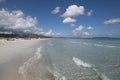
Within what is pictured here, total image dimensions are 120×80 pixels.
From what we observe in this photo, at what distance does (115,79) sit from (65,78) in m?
3.09

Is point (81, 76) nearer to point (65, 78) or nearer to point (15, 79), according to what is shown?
point (65, 78)

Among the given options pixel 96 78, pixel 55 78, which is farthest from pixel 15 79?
pixel 96 78

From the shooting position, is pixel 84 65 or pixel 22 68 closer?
pixel 22 68

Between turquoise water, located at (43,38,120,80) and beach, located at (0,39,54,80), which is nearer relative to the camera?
beach, located at (0,39,54,80)

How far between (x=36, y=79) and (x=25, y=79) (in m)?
0.65

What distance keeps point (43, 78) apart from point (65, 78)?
1376mm

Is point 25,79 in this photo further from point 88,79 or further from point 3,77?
point 88,79

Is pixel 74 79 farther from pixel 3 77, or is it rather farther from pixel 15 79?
pixel 3 77

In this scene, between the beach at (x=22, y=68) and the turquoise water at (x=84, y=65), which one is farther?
the turquoise water at (x=84, y=65)

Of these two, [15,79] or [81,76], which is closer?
[15,79]

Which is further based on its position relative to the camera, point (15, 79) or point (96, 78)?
point (96, 78)

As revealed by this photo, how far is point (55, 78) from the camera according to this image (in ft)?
27.4

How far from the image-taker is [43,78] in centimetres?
834

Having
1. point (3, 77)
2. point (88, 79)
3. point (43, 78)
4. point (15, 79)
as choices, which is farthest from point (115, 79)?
point (3, 77)
